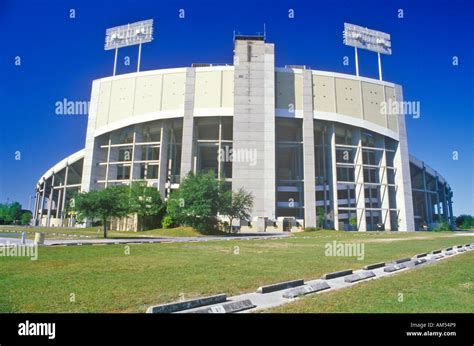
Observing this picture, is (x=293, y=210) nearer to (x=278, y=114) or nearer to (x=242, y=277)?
(x=278, y=114)

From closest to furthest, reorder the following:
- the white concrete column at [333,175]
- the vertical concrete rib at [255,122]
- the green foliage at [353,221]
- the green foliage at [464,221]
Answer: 1. the vertical concrete rib at [255,122]
2. the white concrete column at [333,175]
3. the green foliage at [353,221]
4. the green foliage at [464,221]

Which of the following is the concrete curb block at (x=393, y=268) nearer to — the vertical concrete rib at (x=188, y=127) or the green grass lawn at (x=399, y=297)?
the green grass lawn at (x=399, y=297)

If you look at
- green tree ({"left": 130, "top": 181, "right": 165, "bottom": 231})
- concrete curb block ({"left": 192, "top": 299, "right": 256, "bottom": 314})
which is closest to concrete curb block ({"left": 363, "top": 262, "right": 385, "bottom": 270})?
concrete curb block ({"left": 192, "top": 299, "right": 256, "bottom": 314})

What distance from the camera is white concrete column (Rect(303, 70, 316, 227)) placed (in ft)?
188

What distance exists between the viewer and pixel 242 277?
9.69 metres

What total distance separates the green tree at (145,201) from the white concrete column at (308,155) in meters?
26.8

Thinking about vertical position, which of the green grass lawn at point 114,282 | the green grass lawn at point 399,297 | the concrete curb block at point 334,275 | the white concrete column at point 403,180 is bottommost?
the green grass lawn at point 114,282

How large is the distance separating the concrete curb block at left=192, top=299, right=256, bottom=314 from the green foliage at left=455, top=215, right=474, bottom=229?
113m

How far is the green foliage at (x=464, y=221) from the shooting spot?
9581cm

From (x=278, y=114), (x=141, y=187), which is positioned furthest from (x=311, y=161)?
(x=141, y=187)

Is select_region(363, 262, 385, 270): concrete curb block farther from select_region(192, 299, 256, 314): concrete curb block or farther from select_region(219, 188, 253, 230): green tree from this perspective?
select_region(219, 188, 253, 230): green tree

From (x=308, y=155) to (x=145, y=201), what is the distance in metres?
31.9

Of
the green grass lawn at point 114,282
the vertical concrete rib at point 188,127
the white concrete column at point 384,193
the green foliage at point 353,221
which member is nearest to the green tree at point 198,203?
the vertical concrete rib at point 188,127

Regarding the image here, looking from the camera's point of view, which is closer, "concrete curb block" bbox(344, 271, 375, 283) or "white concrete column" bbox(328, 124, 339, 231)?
"concrete curb block" bbox(344, 271, 375, 283)
